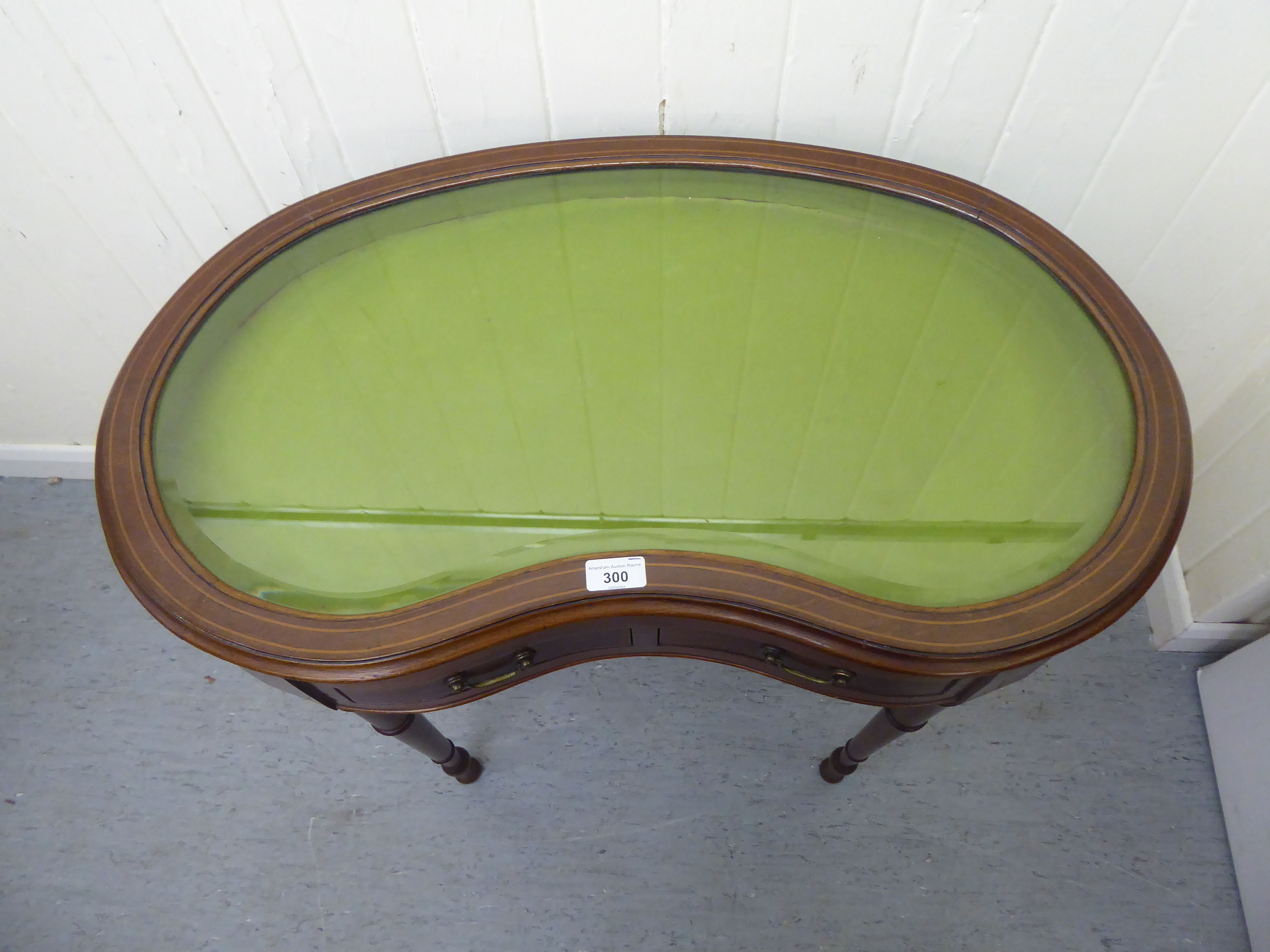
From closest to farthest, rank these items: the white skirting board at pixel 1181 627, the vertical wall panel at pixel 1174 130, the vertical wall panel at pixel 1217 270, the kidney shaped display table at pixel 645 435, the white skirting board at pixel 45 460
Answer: the kidney shaped display table at pixel 645 435 < the vertical wall panel at pixel 1174 130 < the vertical wall panel at pixel 1217 270 < the white skirting board at pixel 1181 627 < the white skirting board at pixel 45 460

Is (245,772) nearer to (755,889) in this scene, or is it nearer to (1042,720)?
(755,889)

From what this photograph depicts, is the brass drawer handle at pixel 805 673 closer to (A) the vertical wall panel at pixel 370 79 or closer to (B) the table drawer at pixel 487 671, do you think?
(B) the table drawer at pixel 487 671

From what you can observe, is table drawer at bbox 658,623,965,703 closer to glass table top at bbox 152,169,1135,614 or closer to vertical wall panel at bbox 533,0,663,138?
glass table top at bbox 152,169,1135,614

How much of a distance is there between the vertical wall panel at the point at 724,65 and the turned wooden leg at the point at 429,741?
794 millimetres

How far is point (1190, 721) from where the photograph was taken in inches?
50.4

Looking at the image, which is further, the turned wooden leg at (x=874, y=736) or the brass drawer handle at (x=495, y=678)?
the turned wooden leg at (x=874, y=736)

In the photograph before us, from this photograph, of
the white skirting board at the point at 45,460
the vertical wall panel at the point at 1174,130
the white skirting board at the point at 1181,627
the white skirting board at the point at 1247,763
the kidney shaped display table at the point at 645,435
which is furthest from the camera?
the white skirting board at the point at 45,460

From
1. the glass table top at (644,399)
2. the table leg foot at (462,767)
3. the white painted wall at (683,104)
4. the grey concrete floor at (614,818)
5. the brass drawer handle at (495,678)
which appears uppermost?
the white painted wall at (683,104)

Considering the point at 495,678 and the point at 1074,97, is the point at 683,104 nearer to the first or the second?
the point at 1074,97

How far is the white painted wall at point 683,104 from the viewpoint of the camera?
0.89m

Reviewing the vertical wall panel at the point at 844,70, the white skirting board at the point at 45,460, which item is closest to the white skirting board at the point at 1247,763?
the vertical wall panel at the point at 844,70

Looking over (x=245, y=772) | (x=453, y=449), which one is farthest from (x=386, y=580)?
(x=245, y=772)

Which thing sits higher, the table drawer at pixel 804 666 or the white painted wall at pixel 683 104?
the white painted wall at pixel 683 104

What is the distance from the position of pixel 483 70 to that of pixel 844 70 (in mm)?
423
